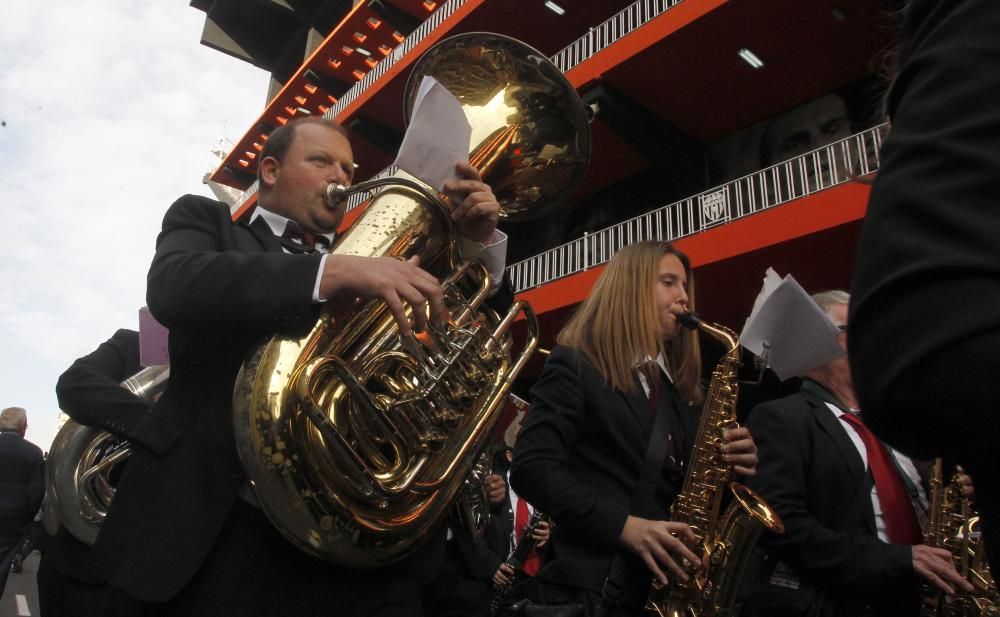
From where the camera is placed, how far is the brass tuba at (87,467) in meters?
2.34

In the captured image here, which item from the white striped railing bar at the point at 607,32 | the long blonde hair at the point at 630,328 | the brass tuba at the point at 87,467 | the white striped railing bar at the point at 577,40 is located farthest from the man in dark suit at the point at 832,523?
the white striped railing bar at the point at 607,32

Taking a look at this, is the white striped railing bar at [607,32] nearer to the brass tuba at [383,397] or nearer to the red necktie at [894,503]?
the red necktie at [894,503]

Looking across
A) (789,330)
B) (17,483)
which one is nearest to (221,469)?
(789,330)

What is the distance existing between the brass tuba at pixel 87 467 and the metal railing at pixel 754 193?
619 centimetres

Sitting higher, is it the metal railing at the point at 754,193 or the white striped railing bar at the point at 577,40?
the white striped railing bar at the point at 577,40

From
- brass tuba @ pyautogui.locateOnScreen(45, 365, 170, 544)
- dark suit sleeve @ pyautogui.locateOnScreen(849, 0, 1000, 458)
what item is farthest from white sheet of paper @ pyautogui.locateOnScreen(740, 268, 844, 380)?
brass tuba @ pyautogui.locateOnScreen(45, 365, 170, 544)

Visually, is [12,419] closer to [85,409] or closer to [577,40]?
[85,409]

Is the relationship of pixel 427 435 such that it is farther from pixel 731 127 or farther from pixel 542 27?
pixel 542 27

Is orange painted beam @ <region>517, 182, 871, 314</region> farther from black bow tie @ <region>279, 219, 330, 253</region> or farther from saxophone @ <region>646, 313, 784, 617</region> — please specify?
black bow tie @ <region>279, 219, 330, 253</region>

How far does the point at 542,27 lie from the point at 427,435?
42.6ft

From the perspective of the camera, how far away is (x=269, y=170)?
5.68ft

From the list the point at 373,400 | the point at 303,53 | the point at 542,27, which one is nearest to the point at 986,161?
the point at 373,400

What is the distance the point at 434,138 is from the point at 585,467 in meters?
1.17

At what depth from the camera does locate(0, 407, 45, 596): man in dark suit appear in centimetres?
530
